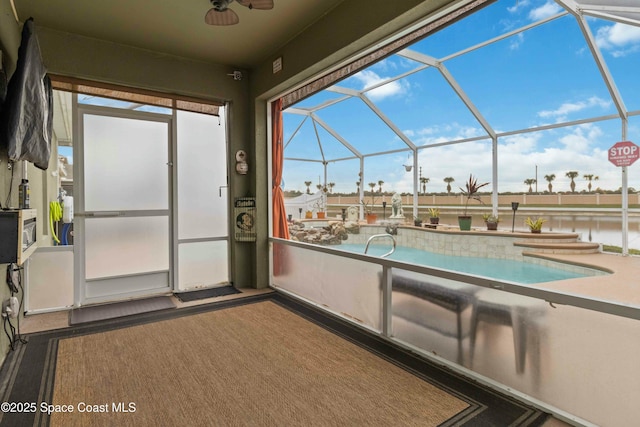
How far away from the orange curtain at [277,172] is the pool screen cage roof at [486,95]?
0.21 meters

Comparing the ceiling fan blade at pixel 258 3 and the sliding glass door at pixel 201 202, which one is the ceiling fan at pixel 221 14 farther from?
the sliding glass door at pixel 201 202

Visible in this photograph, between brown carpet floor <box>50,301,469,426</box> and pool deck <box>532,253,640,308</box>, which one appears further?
pool deck <box>532,253,640,308</box>

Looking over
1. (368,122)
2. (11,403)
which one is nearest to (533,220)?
(368,122)

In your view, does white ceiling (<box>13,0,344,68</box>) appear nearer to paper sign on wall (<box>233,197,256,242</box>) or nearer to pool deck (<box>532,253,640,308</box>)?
paper sign on wall (<box>233,197,256,242</box>)

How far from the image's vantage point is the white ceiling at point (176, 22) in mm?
2801

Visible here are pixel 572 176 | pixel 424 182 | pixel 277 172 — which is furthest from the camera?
pixel 424 182

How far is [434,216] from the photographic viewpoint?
7750mm

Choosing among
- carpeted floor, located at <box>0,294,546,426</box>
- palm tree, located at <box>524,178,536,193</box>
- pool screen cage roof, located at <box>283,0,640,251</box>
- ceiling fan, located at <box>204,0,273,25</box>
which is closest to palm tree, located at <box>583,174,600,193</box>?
pool screen cage roof, located at <box>283,0,640,251</box>

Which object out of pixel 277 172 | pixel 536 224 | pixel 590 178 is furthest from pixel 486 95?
Answer: pixel 277 172

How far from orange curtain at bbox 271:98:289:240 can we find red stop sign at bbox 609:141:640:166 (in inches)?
197

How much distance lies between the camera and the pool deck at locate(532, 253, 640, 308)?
2877mm

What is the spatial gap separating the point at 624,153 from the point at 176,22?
20.5 ft

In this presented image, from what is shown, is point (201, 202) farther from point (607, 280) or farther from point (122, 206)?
point (607, 280)

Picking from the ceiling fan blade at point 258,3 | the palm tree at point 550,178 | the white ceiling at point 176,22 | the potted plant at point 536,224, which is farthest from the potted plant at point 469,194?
the ceiling fan blade at point 258,3
